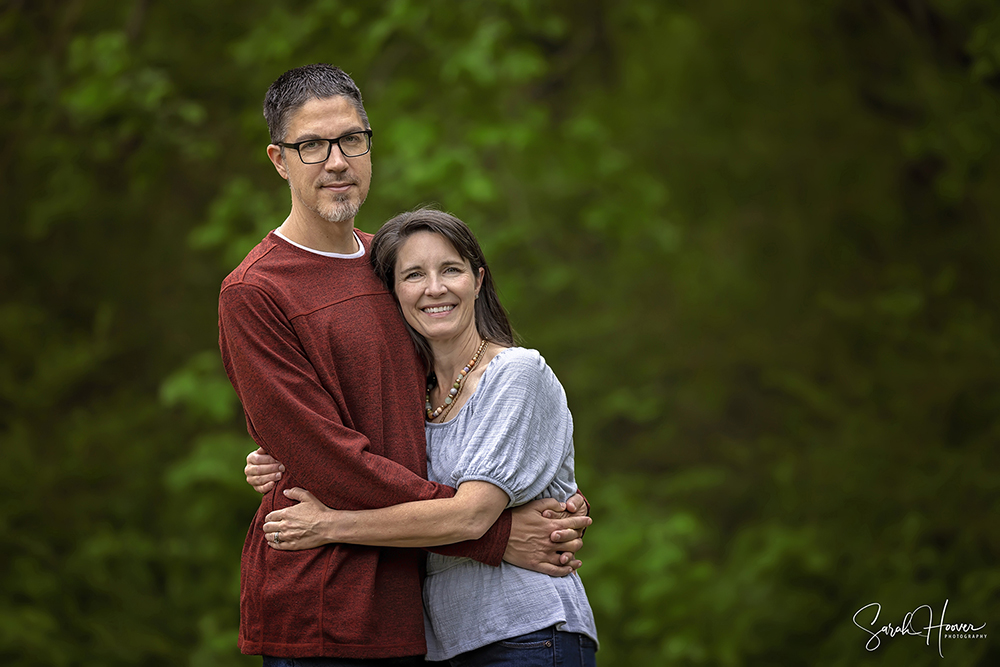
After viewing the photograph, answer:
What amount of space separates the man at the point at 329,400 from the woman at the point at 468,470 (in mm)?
41

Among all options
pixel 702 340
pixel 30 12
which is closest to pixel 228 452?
pixel 30 12

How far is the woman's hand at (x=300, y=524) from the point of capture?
1.92 metres

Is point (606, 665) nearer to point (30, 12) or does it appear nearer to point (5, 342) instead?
point (5, 342)

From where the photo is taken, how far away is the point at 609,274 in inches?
233

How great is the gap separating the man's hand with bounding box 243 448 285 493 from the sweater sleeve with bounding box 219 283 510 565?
0.13 metres

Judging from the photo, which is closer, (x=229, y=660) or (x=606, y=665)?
(x=229, y=660)

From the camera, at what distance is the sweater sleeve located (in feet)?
6.12

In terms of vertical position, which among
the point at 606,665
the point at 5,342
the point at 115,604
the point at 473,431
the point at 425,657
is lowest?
the point at 606,665

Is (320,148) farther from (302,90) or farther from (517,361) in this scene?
(517,361)

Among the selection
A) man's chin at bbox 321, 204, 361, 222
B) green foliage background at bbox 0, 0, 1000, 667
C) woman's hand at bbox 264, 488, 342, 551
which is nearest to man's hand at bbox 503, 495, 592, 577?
woman's hand at bbox 264, 488, 342, 551

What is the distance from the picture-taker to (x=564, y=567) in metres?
2.07

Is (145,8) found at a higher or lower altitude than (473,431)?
higher

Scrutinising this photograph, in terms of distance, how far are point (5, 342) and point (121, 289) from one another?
0.67 meters

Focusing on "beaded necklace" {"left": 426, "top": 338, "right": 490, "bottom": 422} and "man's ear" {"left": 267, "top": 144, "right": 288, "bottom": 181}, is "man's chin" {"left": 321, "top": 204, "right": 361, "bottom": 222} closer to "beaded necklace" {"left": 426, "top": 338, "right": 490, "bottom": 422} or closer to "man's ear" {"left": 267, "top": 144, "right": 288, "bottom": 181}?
→ "man's ear" {"left": 267, "top": 144, "right": 288, "bottom": 181}
